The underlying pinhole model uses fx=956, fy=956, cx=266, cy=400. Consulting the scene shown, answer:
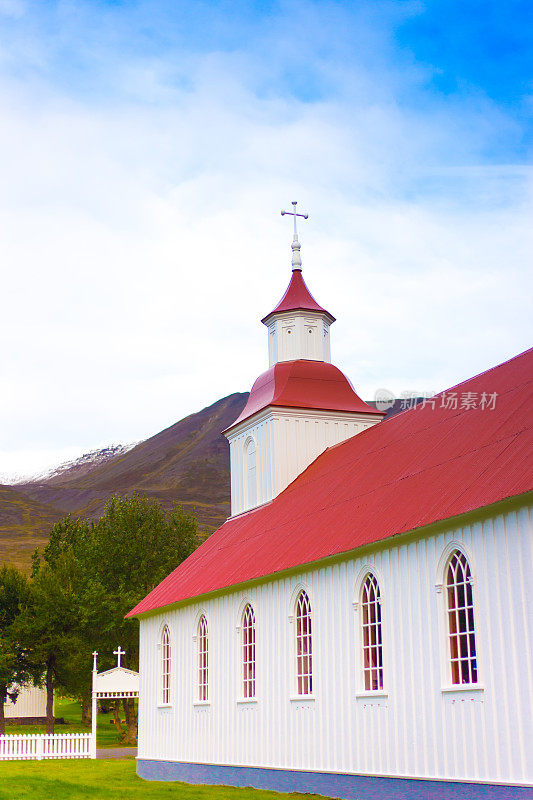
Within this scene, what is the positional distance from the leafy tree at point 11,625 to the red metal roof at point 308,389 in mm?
20522

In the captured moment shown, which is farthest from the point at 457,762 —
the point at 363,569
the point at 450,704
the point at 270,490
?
the point at 270,490

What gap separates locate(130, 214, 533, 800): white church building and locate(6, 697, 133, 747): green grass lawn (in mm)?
20261

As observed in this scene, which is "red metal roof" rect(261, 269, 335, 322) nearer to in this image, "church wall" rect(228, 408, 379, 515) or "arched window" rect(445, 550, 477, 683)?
"church wall" rect(228, 408, 379, 515)

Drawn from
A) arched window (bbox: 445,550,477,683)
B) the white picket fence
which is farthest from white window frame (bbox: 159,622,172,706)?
arched window (bbox: 445,550,477,683)

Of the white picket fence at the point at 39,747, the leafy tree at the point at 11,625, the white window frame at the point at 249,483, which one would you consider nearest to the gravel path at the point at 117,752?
the white picket fence at the point at 39,747

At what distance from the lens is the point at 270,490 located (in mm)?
28641

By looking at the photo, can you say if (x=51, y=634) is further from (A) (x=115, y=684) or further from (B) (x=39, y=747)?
(B) (x=39, y=747)

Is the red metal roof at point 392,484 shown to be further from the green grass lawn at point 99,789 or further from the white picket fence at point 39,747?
the white picket fence at point 39,747

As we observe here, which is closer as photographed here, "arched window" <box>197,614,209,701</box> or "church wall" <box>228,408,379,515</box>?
"arched window" <box>197,614,209,701</box>

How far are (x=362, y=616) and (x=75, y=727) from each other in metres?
41.9

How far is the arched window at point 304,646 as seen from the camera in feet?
62.6

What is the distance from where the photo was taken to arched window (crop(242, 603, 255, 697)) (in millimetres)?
21672

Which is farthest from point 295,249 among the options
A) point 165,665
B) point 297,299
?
point 165,665

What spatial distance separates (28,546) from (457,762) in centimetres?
17625
